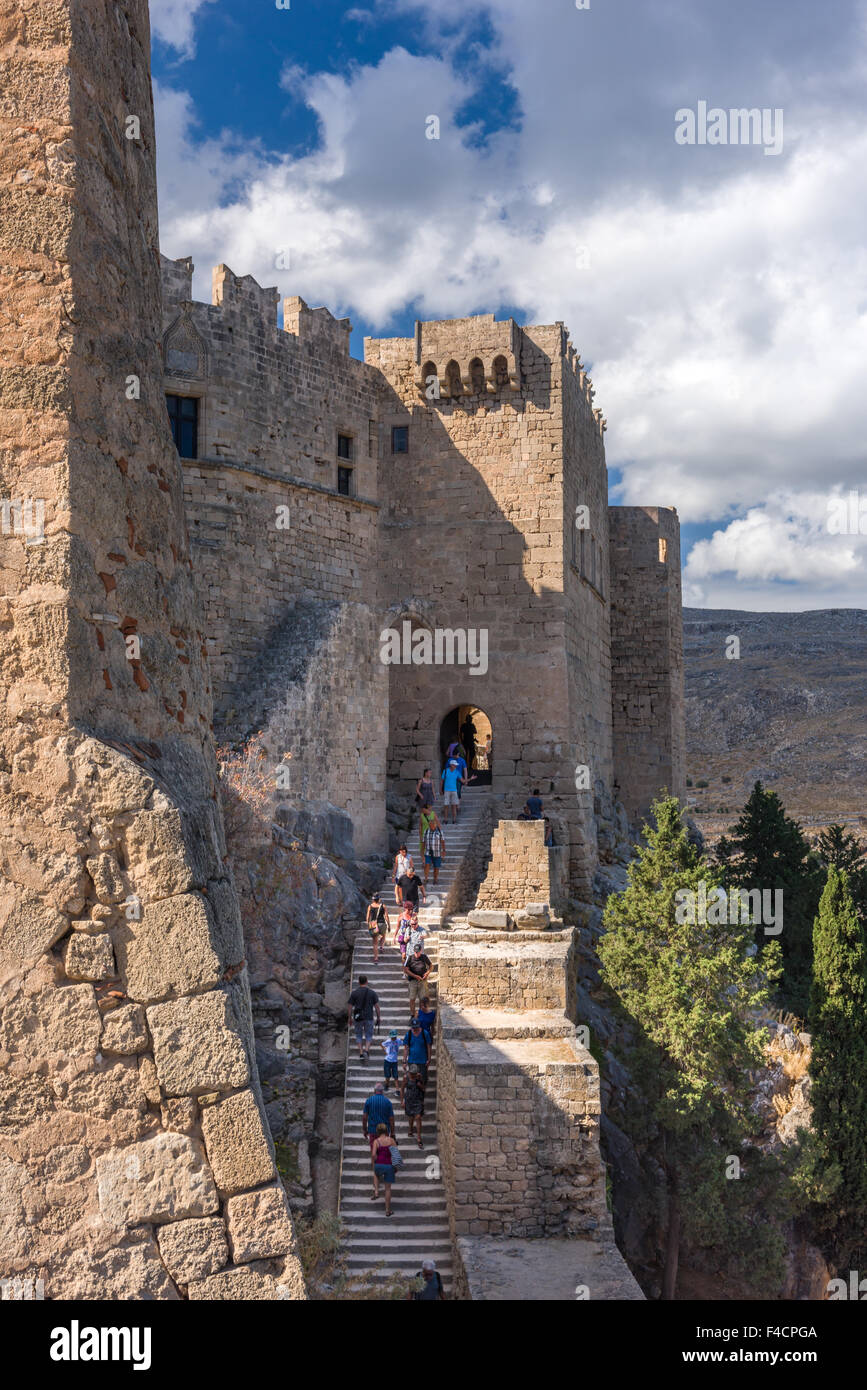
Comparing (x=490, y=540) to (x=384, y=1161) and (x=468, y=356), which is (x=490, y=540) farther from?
(x=384, y=1161)

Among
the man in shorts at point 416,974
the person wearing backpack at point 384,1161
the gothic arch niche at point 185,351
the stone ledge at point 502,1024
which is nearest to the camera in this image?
the person wearing backpack at point 384,1161

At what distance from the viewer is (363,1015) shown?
13992mm

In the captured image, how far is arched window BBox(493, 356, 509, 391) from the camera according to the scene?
2258 cm

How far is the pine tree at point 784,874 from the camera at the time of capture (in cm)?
2358

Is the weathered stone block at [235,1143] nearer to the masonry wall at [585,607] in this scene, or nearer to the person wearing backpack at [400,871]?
the person wearing backpack at [400,871]

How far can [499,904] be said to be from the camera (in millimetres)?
17375

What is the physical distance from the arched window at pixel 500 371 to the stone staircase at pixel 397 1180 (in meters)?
11.7

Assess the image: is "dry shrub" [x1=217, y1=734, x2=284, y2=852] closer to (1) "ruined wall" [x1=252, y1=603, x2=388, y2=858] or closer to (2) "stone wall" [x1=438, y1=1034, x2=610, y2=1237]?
(1) "ruined wall" [x1=252, y1=603, x2=388, y2=858]

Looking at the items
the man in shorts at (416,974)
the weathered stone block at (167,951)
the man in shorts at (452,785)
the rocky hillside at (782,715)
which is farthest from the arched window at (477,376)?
the rocky hillside at (782,715)

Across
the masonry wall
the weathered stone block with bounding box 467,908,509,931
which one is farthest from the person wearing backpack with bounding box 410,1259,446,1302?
the masonry wall

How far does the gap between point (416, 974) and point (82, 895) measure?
11580mm

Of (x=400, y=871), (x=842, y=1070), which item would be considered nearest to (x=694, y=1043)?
(x=842, y=1070)

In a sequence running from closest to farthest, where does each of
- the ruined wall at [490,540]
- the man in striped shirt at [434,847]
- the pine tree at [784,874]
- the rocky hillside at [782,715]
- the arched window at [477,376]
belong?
the man in striped shirt at [434,847]
the ruined wall at [490,540]
the arched window at [477,376]
the pine tree at [784,874]
the rocky hillside at [782,715]
